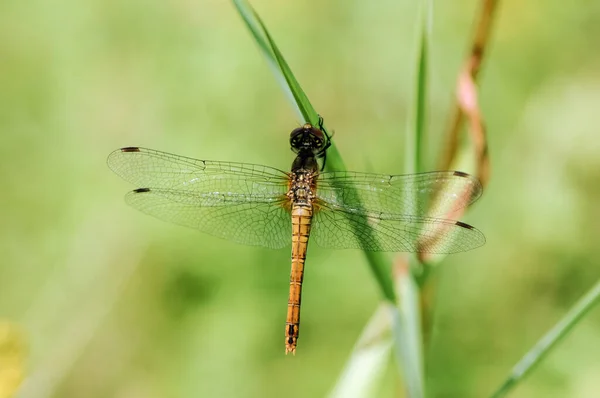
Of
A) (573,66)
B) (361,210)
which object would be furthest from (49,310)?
(573,66)

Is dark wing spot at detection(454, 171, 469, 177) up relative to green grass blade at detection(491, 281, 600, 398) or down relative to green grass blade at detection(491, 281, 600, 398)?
up

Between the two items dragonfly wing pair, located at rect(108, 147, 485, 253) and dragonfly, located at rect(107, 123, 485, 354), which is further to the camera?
dragonfly, located at rect(107, 123, 485, 354)

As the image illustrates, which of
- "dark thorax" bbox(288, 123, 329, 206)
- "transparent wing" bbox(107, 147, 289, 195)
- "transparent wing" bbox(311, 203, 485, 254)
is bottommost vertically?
"transparent wing" bbox(311, 203, 485, 254)

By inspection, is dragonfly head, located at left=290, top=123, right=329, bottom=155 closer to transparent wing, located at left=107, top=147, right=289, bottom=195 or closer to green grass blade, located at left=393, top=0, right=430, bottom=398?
transparent wing, located at left=107, top=147, right=289, bottom=195

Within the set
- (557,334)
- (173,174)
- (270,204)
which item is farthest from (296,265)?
(557,334)

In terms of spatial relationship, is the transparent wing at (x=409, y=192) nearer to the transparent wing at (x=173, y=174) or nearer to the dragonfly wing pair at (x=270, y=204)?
the dragonfly wing pair at (x=270, y=204)

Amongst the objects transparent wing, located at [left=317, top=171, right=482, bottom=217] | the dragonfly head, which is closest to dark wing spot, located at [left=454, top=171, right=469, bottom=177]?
transparent wing, located at [left=317, top=171, right=482, bottom=217]

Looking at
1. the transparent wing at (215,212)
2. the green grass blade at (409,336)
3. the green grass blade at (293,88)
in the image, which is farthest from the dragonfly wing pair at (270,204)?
the green grass blade at (293,88)
